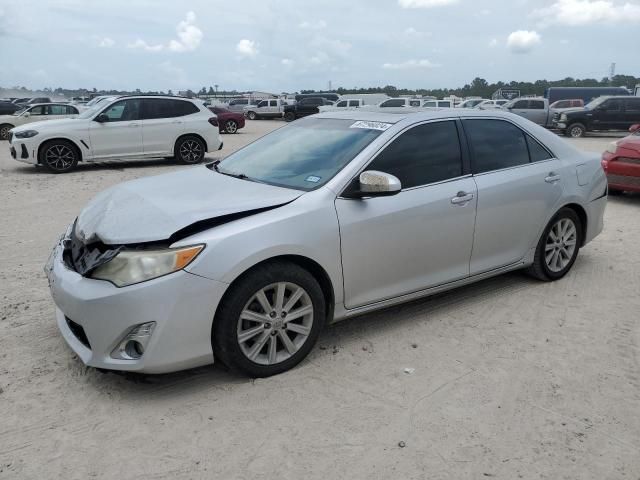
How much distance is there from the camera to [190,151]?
13195 mm

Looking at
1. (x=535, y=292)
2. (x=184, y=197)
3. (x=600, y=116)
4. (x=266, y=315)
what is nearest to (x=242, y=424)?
(x=266, y=315)

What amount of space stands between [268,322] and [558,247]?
310 cm

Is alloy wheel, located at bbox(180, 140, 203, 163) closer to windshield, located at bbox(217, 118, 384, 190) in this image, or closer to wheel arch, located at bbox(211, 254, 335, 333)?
windshield, located at bbox(217, 118, 384, 190)

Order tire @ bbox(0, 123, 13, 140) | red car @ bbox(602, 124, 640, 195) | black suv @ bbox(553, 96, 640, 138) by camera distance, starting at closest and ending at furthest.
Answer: red car @ bbox(602, 124, 640, 195)
tire @ bbox(0, 123, 13, 140)
black suv @ bbox(553, 96, 640, 138)

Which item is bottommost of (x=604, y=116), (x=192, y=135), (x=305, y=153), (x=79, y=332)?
(x=79, y=332)

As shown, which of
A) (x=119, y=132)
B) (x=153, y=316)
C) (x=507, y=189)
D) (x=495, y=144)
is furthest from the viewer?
(x=119, y=132)

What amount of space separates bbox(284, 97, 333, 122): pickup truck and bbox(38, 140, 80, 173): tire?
2601 centimetres

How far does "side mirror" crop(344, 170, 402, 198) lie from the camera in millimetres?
3520

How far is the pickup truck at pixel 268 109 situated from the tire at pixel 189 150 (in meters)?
28.8

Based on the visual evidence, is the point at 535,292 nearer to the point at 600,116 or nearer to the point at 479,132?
the point at 479,132

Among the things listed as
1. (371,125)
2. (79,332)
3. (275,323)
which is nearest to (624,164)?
(371,125)

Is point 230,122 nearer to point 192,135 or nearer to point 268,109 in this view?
point 192,135

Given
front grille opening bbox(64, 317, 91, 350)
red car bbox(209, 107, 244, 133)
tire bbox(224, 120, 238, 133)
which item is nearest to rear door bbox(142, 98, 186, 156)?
front grille opening bbox(64, 317, 91, 350)

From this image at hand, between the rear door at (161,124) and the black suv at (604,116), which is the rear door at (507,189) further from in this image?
the black suv at (604,116)
